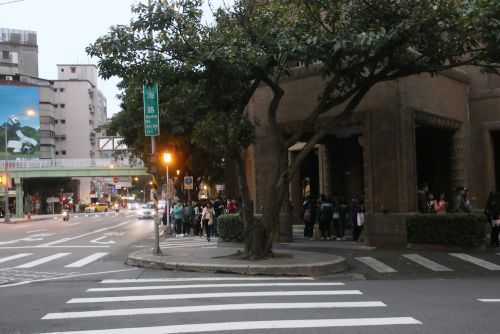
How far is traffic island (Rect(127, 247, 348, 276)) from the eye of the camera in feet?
43.0

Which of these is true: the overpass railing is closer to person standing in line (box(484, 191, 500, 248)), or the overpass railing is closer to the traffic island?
the traffic island

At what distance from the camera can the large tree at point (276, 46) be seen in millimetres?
12711

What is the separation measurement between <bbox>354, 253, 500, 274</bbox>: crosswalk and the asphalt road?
3.67 ft

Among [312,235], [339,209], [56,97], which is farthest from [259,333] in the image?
[56,97]

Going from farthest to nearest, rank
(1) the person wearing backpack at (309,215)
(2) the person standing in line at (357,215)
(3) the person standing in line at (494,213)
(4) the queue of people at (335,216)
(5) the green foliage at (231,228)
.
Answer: (1) the person wearing backpack at (309,215) < (5) the green foliage at (231,228) < (4) the queue of people at (335,216) < (2) the person standing in line at (357,215) < (3) the person standing in line at (494,213)

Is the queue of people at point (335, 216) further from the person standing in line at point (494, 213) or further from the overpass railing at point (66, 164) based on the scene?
the overpass railing at point (66, 164)

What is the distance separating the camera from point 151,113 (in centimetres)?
A: 1673

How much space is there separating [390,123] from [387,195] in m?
2.32

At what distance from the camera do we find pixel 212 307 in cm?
847

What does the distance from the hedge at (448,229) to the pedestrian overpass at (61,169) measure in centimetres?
5350

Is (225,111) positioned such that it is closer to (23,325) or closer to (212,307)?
(212,307)

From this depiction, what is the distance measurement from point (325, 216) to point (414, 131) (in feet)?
15.1

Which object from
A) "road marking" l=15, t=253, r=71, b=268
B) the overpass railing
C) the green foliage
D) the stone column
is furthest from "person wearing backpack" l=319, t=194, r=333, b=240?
the stone column

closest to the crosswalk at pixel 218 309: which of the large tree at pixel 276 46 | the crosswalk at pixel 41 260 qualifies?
the large tree at pixel 276 46
